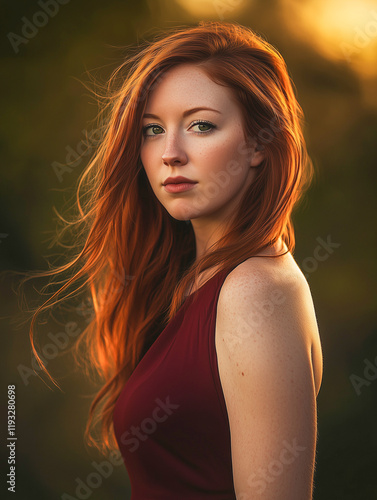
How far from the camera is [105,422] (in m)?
1.64

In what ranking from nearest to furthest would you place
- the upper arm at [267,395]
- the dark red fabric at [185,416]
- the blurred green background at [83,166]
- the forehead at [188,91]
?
the upper arm at [267,395]
the dark red fabric at [185,416]
the forehead at [188,91]
the blurred green background at [83,166]

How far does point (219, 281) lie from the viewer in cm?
111

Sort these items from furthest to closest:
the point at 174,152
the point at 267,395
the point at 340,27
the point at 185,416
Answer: the point at 340,27, the point at 174,152, the point at 185,416, the point at 267,395

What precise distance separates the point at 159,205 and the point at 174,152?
337mm

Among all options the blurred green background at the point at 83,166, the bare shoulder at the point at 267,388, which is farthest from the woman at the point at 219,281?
the blurred green background at the point at 83,166

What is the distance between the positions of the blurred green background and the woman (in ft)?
3.18

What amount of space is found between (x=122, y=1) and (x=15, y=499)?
6.93 ft

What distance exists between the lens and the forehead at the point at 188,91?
1180mm

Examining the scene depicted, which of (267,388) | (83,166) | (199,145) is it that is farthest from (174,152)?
(83,166)

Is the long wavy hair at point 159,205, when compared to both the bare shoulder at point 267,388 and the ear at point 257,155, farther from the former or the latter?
the bare shoulder at point 267,388

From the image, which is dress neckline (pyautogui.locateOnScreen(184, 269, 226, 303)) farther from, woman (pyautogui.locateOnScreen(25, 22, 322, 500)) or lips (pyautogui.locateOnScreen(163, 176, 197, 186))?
lips (pyautogui.locateOnScreen(163, 176, 197, 186))

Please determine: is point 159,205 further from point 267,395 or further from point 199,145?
point 267,395

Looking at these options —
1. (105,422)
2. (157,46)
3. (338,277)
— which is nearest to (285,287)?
(157,46)

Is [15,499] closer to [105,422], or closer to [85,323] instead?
[85,323]
